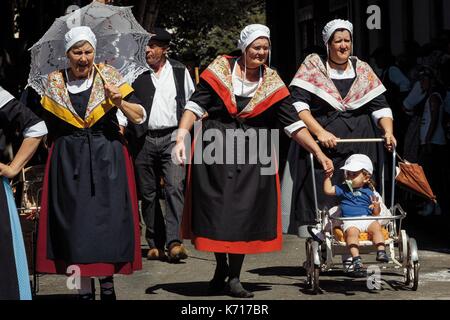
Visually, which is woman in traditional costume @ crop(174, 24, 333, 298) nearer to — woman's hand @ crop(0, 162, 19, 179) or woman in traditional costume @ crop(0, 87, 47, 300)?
woman in traditional costume @ crop(0, 87, 47, 300)

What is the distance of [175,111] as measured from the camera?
464 inches

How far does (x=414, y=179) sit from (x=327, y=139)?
2.35ft

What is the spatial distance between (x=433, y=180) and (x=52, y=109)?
6844mm

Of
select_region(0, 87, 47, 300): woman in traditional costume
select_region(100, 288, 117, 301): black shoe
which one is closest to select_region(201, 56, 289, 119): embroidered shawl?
select_region(100, 288, 117, 301): black shoe

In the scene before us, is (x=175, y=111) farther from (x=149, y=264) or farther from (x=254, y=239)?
(x=254, y=239)

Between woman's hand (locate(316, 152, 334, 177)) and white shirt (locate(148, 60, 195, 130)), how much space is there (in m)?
2.50

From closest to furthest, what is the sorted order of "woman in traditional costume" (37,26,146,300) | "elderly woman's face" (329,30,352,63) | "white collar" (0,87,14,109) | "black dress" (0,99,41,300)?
A: "black dress" (0,99,41,300) < "white collar" (0,87,14,109) < "woman in traditional costume" (37,26,146,300) < "elderly woman's face" (329,30,352,63)

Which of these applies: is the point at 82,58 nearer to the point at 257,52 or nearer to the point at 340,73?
the point at 257,52

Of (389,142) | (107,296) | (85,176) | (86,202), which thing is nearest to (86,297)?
(107,296)

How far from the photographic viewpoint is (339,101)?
10.0m

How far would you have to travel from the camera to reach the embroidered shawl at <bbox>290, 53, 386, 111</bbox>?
9.99m
